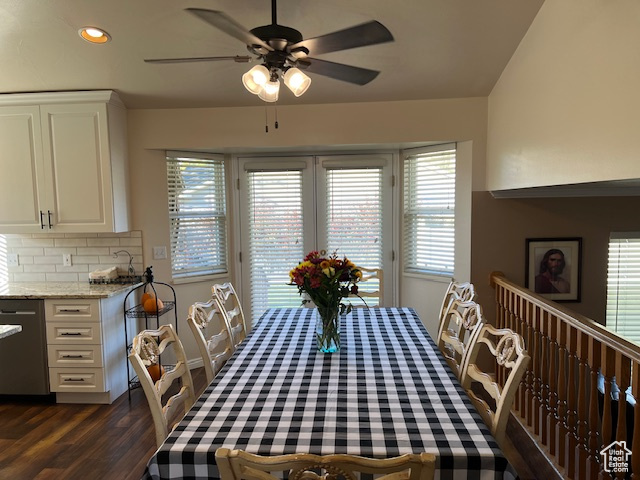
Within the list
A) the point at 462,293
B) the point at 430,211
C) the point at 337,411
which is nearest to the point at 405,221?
the point at 430,211

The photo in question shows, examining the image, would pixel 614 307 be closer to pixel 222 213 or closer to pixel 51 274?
pixel 222 213

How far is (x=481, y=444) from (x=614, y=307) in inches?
125

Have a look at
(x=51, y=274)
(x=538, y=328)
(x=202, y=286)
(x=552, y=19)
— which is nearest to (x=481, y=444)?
(x=538, y=328)

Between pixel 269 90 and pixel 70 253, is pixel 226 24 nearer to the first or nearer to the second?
pixel 269 90

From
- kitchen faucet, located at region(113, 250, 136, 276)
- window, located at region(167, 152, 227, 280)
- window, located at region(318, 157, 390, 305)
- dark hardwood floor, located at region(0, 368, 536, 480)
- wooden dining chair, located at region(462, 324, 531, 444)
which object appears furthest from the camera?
window, located at region(318, 157, 390, 305)

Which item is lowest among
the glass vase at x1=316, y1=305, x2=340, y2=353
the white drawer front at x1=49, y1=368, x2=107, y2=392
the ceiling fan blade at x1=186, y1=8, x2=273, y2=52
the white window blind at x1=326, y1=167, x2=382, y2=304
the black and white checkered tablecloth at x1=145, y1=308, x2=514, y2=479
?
the white drawer front at x1=49, y1=368, x2=107, y2=392

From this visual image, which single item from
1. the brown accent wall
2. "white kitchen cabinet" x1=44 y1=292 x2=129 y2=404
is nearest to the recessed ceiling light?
"white kitchen cabinet" x1=44 y1=292 x2=129 y2=404

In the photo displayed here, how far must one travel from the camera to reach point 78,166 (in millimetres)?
3379

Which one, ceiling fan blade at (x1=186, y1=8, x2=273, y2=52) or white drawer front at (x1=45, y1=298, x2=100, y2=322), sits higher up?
ceiling fan blade at (x1=186, y1=8, x2=273, y2=52)

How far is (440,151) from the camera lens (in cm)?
366

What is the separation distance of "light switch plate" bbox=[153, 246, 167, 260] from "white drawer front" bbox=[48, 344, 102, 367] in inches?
33.8

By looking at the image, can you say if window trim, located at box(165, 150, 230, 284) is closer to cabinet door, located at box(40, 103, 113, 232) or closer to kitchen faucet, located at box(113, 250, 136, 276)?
kitchen faucet, located at box(113, 250, 136, 276)

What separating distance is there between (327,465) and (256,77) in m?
1.49

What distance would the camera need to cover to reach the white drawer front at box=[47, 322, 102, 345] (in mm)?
3213
